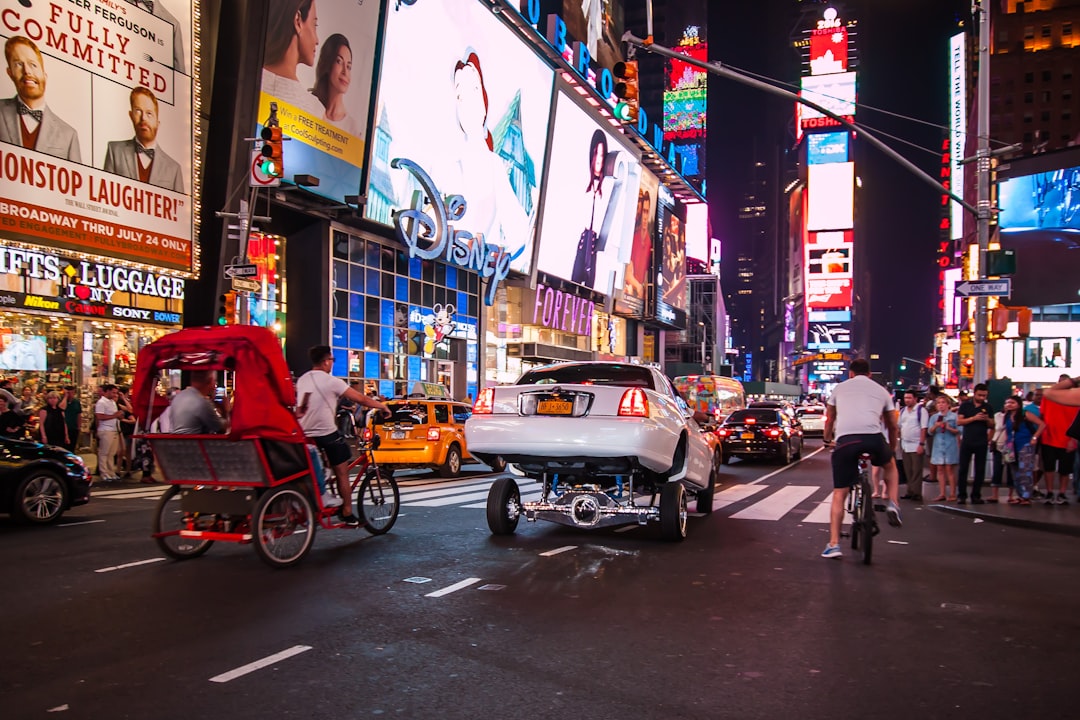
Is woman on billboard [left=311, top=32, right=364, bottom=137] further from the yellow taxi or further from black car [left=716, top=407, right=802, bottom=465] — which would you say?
black car [left=716, top=407, right=802, bottom=465]

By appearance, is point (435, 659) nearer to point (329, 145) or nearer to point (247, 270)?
point (247, 270)

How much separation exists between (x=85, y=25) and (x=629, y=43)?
13.7 m

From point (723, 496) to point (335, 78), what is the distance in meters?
19.3

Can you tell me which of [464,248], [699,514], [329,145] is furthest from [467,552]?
[464,248]

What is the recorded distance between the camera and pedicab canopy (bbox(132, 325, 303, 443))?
7.79 m

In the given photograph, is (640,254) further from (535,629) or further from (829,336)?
(829,336)

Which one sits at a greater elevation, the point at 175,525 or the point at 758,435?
the point at 175,525

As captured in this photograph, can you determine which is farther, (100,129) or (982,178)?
(100,129)

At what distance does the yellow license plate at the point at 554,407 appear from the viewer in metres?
9.23

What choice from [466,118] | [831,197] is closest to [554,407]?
[466,118]

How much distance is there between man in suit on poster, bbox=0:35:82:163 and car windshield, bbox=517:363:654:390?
14.4 metres

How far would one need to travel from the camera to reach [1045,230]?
5925 cm

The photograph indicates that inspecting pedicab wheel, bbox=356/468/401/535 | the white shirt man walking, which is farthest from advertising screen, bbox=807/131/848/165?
pedicab wheel, bbox=356/468/401/535

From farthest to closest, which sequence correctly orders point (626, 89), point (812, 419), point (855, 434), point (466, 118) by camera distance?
point (812, 419)
point (466, 118)
point (626, 89)
point (855, 434)
